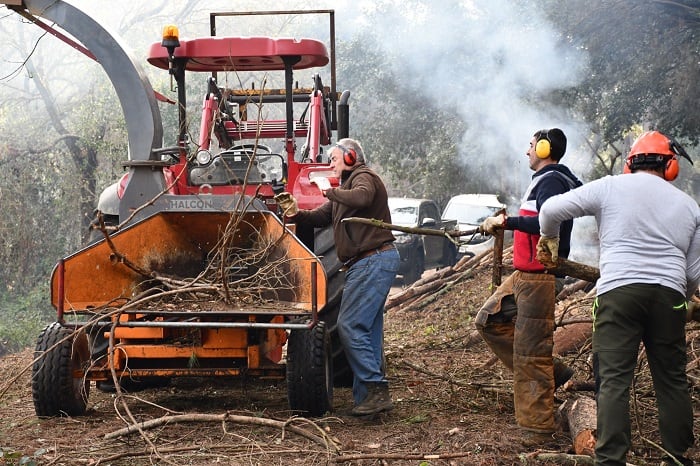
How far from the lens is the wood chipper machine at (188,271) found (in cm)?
605

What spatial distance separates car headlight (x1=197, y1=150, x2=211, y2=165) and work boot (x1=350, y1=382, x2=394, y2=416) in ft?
7.89

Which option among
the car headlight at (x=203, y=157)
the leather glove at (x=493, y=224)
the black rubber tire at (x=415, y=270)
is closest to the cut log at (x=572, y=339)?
the leather glove at (x=493, y=224)

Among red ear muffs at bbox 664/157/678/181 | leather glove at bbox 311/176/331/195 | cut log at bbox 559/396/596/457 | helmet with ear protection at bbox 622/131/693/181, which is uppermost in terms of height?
helmet with ear protection at bbox 622/131/693/181

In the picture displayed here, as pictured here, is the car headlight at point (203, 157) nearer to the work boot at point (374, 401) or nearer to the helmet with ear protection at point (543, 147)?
the work boot at point (374, 401)

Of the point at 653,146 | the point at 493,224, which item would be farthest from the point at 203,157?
the point at 653,146

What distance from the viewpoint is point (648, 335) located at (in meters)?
4.73

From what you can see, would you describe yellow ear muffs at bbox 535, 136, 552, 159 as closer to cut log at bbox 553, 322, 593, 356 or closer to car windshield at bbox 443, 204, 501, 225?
cut log at bbox 553, 322, 593, 356

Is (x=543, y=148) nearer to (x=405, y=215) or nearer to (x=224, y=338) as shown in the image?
(x=224, y=338)

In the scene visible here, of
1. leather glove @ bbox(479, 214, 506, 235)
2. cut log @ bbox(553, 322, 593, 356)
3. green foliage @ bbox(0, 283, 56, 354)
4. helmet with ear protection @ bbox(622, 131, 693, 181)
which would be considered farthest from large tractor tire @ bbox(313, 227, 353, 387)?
green foliage @ bbox(0, 283, 56, 354)

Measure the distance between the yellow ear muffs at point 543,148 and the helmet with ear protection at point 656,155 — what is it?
2.66 ft

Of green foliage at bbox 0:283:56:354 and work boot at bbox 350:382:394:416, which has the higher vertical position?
work boot at bbox 350:382:394:416

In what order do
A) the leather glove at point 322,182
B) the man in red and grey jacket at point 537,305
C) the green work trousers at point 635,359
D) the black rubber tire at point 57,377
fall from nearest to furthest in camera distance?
1. the green work trousers at point 635,359
2. the man in red and grey jacket at point 537,305
3. the black rubber tire at point 57,377
4. the leather glove at point 322,182

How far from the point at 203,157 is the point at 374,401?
2.54m

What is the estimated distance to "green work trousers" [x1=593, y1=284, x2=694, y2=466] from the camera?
4.48 m
